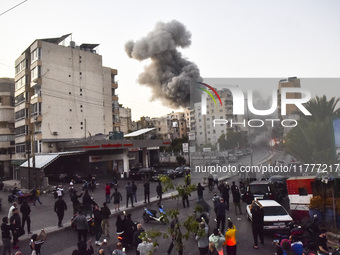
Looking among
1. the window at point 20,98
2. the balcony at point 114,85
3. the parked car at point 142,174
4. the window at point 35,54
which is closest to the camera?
the parked car at point 142,174

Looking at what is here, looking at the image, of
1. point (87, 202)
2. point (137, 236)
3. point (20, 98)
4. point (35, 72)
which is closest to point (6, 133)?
point (20, 98)

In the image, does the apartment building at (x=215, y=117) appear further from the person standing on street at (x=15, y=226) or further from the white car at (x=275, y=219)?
the person standing on street at (x=15, y=226)

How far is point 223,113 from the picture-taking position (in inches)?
530

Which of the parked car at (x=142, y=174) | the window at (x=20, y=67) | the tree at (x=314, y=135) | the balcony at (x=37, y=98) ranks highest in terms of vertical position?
the window at (x=20, y=67)

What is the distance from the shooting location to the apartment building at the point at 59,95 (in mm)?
37250

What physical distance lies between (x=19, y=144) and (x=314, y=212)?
4364 cm

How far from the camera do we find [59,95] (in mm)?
39062

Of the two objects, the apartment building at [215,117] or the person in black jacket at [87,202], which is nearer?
the person in black jacket at [87,202]

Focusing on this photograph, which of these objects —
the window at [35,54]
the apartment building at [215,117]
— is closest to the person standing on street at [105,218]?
the apartment building at [215,117]

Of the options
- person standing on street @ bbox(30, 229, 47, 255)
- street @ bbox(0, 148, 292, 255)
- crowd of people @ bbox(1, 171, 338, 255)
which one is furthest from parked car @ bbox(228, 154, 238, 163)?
person standing on street @ bbox(30, 229, 47, 255)

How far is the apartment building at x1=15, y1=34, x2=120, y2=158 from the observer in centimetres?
3725

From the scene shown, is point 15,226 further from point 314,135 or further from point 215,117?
point 314,135

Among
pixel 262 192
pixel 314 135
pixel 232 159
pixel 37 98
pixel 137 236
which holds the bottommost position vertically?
pixel 262 192

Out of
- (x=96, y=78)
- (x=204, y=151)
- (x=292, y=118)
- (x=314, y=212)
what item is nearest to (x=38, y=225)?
(x=204, y=151)
